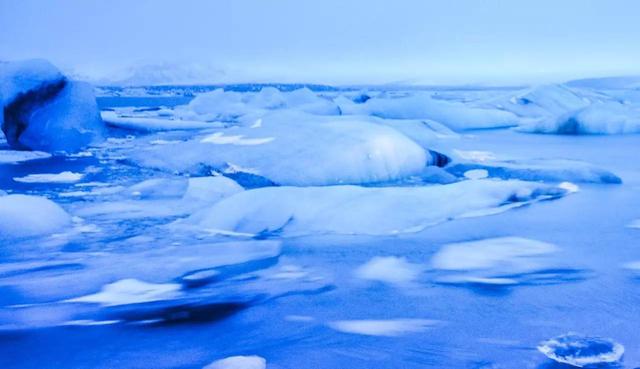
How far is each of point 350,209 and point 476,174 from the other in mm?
1868

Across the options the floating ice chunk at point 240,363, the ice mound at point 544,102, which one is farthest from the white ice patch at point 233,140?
the ice mound at point 544,102

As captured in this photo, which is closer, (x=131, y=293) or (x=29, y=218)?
(x=131, y=293)

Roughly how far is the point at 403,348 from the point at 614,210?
2256 mm

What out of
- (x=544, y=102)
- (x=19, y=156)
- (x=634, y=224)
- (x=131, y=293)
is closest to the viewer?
(x=131, y=293)

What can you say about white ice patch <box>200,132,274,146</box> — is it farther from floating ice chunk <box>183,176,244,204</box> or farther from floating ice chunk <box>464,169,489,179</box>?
floating ice chunk <box>464,169,489,179</box>

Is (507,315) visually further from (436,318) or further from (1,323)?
(1,323)

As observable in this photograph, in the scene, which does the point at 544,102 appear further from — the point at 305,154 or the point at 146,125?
the point at 305,154

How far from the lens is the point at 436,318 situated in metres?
1.74

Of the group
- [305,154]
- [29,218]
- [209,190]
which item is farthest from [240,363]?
[305,154]

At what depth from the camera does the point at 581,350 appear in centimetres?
147

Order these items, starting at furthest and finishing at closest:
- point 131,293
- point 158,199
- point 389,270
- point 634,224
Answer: point 158,199 < point 634,224 < point 389,270 < point 131,293

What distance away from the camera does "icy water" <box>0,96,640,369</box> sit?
1.50 meters

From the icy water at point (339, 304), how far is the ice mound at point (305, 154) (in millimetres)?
1441

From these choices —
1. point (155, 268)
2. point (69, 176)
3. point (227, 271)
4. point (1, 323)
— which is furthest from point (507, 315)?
point (69, 176)
